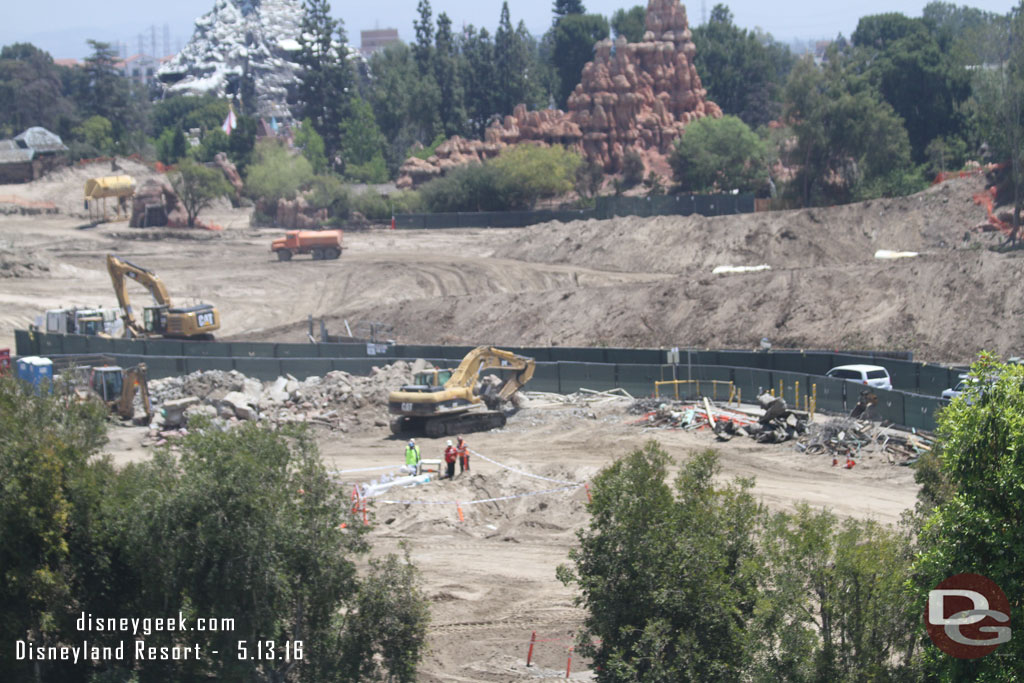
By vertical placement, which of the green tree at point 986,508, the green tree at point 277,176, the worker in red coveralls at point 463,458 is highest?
the green tree at point 277,176

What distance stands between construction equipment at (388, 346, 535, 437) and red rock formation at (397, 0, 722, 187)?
5743 cm

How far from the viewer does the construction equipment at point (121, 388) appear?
114ft

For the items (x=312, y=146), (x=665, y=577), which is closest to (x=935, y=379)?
(x=665, y=577)

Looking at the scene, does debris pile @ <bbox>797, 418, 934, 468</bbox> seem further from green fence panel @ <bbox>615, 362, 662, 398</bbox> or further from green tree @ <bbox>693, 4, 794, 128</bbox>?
green tree @ <bbox>693, 4, 794, 128</bbox>

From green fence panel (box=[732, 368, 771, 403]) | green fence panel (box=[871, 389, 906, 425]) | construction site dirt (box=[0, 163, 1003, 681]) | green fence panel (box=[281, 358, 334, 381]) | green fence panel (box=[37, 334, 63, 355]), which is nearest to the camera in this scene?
construction site dirt (box=[0, 163, 1003, 681])

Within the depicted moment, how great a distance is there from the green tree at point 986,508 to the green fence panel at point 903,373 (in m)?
22.6

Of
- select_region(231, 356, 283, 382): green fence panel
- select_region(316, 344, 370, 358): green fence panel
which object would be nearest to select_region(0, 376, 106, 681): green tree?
select_region(231, 356, 283, 382): green fence panel

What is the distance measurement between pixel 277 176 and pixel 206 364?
189 feet

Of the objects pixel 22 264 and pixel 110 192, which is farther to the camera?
pixel 110 192

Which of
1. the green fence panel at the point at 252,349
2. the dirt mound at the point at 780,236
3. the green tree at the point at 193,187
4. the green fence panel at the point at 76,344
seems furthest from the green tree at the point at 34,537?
the green tree at the point at 193,187

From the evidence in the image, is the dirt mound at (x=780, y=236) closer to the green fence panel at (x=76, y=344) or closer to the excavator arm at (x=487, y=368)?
the excavator arm at (x=487, y=368)

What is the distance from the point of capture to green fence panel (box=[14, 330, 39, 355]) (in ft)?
153

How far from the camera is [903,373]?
33.7 metres

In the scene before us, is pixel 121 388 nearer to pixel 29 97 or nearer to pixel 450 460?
pixel 450 460
